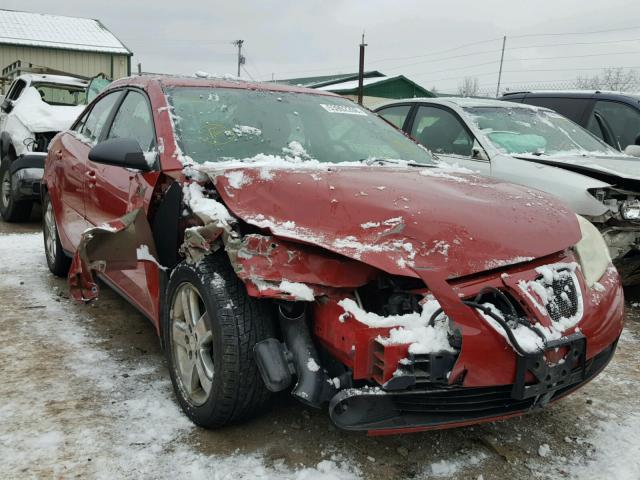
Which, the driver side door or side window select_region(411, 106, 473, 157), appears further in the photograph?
side window select_region(411, 106, 473, 157)

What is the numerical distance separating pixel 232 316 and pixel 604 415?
196 centimetres

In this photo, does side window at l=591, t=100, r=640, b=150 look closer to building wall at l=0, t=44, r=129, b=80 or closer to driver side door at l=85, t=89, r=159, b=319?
driver side door at l=85, t=89, r=159, b=319

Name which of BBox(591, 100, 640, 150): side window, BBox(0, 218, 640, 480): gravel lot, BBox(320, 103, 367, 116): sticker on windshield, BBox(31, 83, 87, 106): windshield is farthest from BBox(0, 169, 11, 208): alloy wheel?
BBox(591, 100, 640, 150): side window

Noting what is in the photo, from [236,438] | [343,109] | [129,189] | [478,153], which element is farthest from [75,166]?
[478,153]

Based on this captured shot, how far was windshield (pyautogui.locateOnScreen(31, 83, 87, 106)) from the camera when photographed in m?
8.33

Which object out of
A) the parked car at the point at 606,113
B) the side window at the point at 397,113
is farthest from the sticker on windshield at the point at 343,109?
the parked car at the point at 606,113

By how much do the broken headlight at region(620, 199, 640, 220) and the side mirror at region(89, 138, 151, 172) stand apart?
330cm

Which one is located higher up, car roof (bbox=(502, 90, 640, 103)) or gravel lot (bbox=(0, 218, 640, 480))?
car roof (bbox=(502, 90, 640, 103))

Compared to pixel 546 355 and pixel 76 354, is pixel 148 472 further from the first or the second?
pixel 546 355

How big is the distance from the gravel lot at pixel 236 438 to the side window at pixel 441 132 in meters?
2.65

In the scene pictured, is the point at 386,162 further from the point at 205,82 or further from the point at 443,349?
the point at 443,349

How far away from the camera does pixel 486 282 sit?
6.97 ft

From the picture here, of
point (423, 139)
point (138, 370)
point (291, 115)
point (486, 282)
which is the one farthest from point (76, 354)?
point (423, 139)

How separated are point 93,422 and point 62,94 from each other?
23.3 feet
